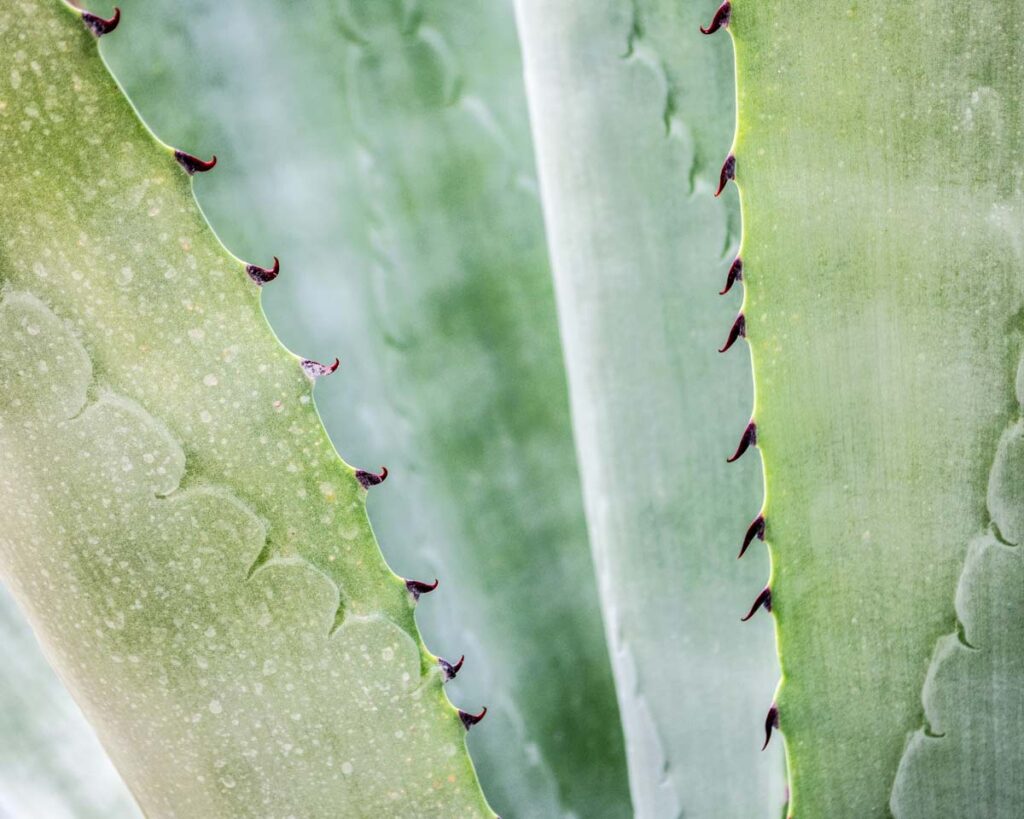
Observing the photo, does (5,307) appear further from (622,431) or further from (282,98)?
(622,431)

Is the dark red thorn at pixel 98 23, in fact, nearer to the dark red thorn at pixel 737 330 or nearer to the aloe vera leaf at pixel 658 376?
the aloe vera leaf at pixel 658 376

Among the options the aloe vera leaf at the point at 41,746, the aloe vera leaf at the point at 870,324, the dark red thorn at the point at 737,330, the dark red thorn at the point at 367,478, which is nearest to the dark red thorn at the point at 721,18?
the aloe vera leaf at the point at 870,324

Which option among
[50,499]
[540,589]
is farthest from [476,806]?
[50,499]

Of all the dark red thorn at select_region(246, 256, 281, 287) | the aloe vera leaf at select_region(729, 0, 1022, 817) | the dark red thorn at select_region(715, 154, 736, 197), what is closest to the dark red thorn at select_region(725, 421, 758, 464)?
the aloe vera leaf at select_region(729, 0, 1022, 817)

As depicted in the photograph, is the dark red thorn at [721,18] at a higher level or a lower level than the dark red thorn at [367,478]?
higher

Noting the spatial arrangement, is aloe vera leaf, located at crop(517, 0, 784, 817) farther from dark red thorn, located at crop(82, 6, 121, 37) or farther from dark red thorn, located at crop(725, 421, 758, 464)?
dark red thorn, located at crop(82, 6, 121, 37)

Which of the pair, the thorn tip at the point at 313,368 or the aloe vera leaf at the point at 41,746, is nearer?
the thorn tip at the point at 313,368
